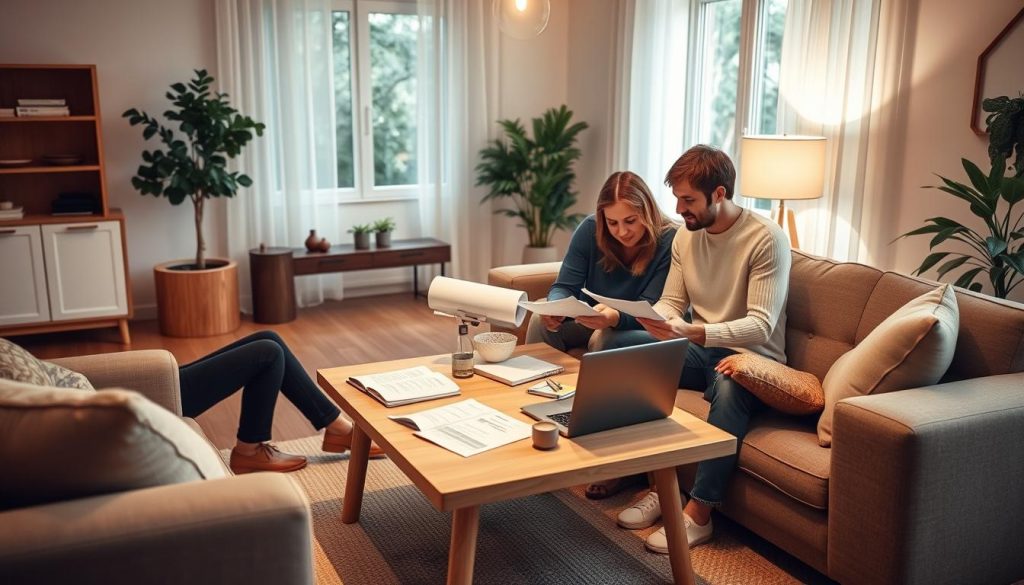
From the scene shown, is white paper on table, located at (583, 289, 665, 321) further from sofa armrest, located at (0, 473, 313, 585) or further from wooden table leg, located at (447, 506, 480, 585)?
sofa armrest, located at (0, 473, 313, 585)

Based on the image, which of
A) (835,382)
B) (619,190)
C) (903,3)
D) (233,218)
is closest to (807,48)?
(903,3)

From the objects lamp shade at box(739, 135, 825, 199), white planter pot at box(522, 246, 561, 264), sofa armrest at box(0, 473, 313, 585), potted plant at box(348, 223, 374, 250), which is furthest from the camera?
white planter pot at box(522, 246, 561, 264)

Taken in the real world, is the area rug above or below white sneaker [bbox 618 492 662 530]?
below

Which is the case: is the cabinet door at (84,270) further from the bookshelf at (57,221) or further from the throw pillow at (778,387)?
the throw pillow at (778,387)

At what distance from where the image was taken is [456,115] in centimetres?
600

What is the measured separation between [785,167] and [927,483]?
6.38 feet

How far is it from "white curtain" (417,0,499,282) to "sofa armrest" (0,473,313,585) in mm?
4607

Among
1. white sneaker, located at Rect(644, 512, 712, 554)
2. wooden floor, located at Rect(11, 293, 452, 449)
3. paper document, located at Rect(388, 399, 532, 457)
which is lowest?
white sneaker, located at Rect(644, 512, 712, 554)

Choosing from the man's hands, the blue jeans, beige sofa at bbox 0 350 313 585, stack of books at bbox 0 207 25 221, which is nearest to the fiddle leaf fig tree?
stack of books at bbox 0 207 25 221

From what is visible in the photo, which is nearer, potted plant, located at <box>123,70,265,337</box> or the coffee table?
the coffee table

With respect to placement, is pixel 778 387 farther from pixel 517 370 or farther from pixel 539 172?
pixel 539 172

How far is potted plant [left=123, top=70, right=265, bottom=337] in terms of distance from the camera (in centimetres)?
484

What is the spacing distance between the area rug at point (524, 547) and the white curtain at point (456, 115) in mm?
3307

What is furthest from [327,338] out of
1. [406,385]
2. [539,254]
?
[406,385]
